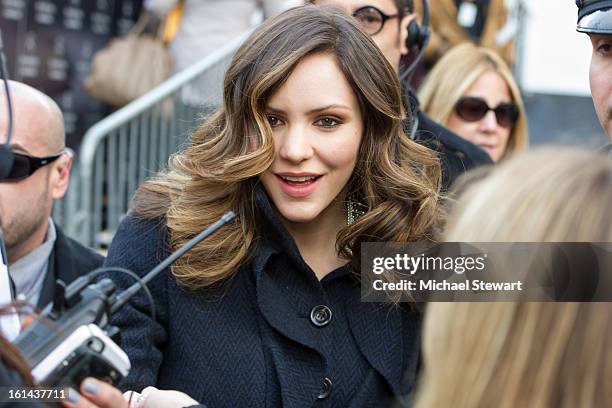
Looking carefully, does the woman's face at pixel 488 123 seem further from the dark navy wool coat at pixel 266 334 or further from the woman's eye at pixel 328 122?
the dark navy wool coat at pixel 266 334

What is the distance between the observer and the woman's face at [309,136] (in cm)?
280

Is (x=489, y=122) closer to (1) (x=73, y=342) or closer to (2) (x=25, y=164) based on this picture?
(2) (x=25, y=164)

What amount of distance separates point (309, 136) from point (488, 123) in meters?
2.30

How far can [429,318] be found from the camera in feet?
5.64

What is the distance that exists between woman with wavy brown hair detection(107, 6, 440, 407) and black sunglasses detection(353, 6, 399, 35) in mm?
1025

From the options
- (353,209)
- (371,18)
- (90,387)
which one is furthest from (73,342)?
(371,18)

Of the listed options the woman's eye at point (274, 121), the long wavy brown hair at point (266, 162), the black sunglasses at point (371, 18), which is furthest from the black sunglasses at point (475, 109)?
the woman's eye at point (274, 121)

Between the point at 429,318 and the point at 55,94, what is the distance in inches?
224

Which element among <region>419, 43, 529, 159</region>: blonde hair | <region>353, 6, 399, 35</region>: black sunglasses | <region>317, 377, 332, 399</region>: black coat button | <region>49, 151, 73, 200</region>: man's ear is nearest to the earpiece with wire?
<region>353, 6, 399, 35</region>: black sunglasses

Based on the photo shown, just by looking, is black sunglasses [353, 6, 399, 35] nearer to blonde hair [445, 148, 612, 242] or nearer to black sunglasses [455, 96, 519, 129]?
black sunglasses [455, 96, 519, 129]

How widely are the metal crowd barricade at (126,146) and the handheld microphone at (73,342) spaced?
13.5 feet

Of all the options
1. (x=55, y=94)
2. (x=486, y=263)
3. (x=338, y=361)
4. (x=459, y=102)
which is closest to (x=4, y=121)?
(x=338, y=361)

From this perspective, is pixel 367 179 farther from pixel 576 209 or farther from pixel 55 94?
pixel 55 94

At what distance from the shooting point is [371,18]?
403cm
